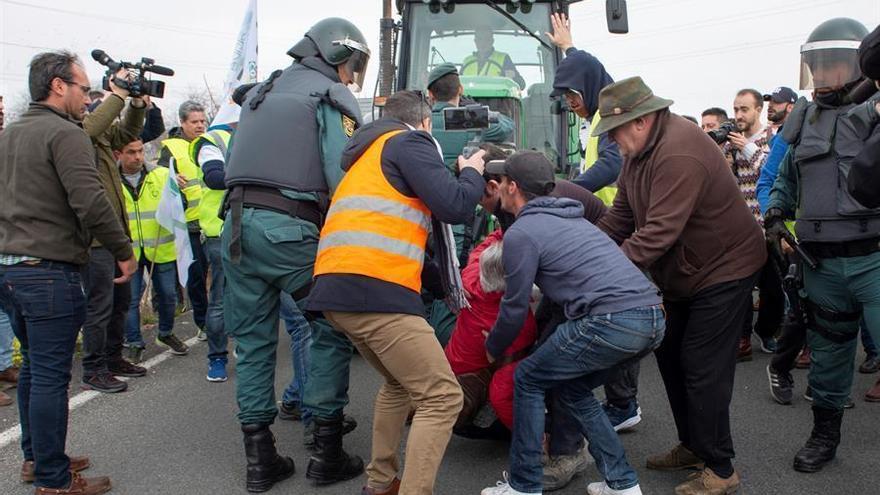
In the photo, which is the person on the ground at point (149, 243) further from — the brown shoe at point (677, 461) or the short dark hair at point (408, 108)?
the brown shoe at point (677, 461)

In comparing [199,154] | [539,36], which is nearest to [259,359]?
[199,154]

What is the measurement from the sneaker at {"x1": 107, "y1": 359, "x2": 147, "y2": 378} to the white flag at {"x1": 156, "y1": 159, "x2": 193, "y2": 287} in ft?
2.50

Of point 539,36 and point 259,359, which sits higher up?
point 539,36

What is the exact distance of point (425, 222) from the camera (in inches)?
133

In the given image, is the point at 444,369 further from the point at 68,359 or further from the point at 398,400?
the point at 68,359

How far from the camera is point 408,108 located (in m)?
3.49

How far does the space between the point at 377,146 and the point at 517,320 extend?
3.17 feet

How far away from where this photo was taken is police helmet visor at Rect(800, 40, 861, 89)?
3705 millimetres

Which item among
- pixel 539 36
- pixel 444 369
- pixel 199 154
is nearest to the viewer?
pixel 444 369

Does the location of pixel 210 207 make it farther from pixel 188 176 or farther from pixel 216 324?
pixel 216 324

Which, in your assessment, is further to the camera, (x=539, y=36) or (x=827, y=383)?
(x=539, y=36)

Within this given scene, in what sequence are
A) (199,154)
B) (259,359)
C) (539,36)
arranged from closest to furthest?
(259,359), (199,154), (539,36)

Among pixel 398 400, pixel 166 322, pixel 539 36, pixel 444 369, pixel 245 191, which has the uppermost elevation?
pixel 539 36

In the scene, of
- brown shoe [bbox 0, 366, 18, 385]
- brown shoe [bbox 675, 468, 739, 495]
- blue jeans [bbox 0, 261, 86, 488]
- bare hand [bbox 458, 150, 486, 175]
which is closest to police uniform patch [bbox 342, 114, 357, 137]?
bare hand [bbox 458, 150, 486, 175]
